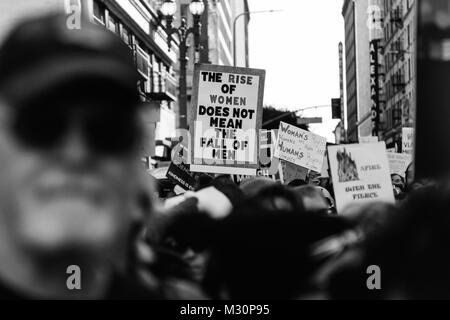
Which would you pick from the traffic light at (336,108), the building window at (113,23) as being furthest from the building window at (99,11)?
the traffic light at (336,108)

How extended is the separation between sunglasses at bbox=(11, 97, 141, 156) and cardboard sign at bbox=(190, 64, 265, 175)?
604 centimetres

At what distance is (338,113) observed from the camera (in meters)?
53.5

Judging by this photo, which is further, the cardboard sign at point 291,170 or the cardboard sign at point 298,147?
the cardboard sign at point 291,170

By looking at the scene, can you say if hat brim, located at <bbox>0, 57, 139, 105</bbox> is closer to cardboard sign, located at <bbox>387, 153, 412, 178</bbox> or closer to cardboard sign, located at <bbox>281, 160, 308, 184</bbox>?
cardboard sign, located at <bbox>281, 160, 308, 184</bbox>

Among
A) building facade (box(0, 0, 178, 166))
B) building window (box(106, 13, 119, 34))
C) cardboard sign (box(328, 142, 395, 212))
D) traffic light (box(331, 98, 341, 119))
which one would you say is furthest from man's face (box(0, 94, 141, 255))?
traffic light (box(331, 98, 341, 119))

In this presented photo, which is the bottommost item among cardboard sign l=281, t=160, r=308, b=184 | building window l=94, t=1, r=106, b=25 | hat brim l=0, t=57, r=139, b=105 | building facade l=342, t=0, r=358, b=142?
hat brim l=0, t=57, r=139, b=105

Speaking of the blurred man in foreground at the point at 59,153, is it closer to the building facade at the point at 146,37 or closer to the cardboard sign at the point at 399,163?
the cardboard sign at the point at 399,163

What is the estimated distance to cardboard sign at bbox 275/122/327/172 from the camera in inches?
549

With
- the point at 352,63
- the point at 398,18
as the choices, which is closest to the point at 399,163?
the point at 398,18

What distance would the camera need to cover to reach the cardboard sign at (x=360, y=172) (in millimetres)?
4273

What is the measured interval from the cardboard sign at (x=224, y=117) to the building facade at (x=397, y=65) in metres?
52.0

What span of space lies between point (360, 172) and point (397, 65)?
222 ft
